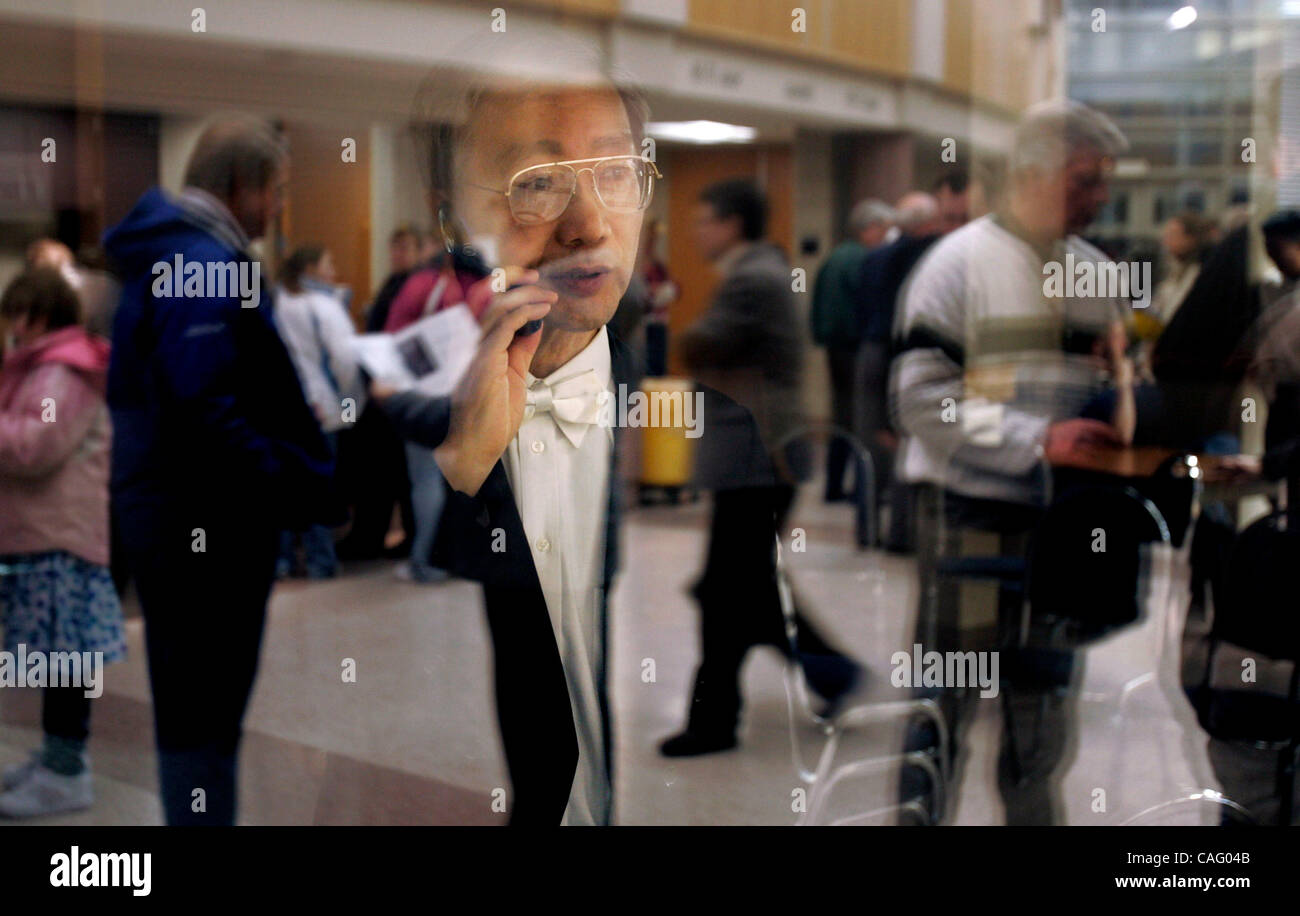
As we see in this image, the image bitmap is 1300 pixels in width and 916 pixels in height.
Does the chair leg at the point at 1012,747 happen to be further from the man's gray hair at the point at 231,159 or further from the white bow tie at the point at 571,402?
the man's gray hair at the point at 231,159

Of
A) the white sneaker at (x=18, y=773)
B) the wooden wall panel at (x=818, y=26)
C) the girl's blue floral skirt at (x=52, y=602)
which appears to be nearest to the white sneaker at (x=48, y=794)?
the white sneaker at (x=18, y=773)

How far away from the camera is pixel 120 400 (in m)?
2.36

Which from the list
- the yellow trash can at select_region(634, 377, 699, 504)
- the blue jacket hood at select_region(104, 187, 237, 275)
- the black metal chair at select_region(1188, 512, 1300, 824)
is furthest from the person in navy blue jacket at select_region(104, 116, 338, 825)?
the black metal chair at select_region(1188, 512, 1300, 824)

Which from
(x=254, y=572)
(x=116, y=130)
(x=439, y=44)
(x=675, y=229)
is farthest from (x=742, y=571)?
(x=116, y=130)

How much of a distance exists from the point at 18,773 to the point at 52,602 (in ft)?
1.38

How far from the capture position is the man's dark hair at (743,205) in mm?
2693

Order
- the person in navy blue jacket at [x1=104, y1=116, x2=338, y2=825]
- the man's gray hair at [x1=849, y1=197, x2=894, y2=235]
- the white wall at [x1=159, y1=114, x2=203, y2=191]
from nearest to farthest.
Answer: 1. the person in navy blue jacket at [x1=104, y1=116, x2=338, y2=825]
2. the white wall at [x1=159, y1=114, x2=203, y2=191]
3. the man's gray hair at [x1=849, y1=197, x2=894, y2=235]

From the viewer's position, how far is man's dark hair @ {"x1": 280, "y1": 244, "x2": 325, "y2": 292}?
8.29 ft

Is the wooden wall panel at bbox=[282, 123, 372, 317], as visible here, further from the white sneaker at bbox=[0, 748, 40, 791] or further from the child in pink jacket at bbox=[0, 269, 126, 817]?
the white sneaker at bbox=[0, 748, 40, 791]

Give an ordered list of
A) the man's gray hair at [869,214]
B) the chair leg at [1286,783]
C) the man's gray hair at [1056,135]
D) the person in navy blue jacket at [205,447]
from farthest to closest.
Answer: the man's gray hair at [869,214] < the man's gray hair at [1056,135] < the chair leg at [1286,783] < the person in navy blue jacket at [205,447]

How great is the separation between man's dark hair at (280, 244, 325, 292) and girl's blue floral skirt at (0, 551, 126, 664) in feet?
2.93

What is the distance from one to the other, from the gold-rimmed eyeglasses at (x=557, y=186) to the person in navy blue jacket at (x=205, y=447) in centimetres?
62

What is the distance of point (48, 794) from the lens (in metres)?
2.59

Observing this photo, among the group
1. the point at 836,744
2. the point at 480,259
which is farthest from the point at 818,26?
the point at 836,744
